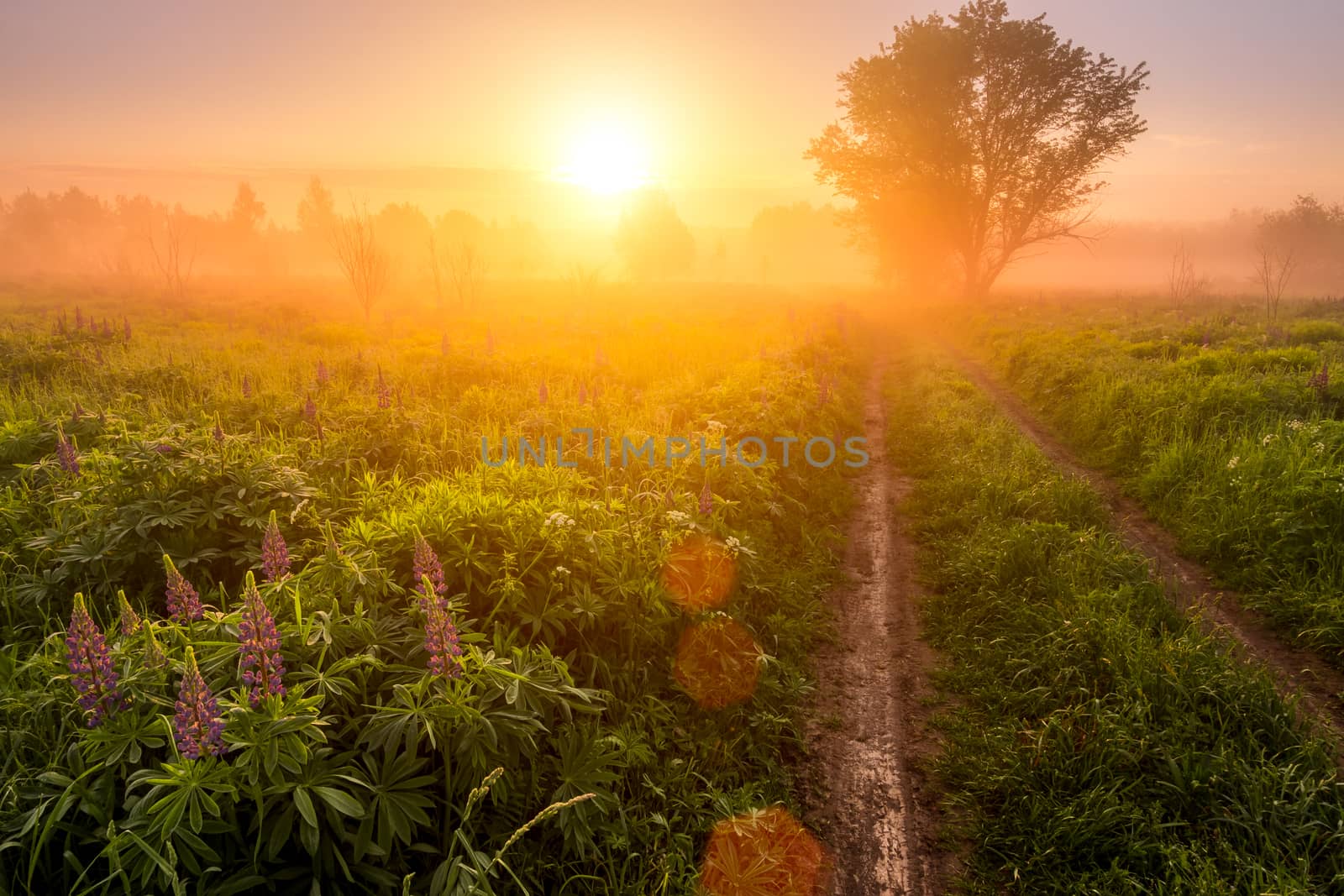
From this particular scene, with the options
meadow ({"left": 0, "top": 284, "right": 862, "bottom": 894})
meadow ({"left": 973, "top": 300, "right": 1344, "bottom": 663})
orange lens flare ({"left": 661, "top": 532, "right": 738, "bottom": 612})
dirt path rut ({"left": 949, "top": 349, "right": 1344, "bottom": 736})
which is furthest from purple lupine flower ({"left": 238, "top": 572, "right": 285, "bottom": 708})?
meadow ({"left": 973, "top": 300, "right": 1344, "bottom": 663})

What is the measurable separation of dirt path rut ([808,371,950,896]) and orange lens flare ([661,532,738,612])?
1289 millimetres

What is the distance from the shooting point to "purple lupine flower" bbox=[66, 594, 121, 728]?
2.31m

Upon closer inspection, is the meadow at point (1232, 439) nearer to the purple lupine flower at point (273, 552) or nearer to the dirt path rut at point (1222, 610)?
the dirt path rut at point (1222, 610)

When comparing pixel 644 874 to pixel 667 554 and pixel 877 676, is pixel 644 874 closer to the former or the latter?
pixel 667 554

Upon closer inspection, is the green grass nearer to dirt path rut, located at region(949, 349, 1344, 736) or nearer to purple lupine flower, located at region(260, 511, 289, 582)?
dirt path rut, located at region(949, 349, 1344, 736)

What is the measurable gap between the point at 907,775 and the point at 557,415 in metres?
6.85

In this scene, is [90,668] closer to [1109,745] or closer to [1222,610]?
[1109,745]

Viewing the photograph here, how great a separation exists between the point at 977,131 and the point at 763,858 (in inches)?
1507

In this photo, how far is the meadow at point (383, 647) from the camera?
2.44 metres

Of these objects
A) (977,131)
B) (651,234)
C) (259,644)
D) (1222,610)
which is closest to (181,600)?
(259,644)

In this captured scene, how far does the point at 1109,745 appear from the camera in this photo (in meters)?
4.11

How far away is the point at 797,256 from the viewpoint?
12156 cm

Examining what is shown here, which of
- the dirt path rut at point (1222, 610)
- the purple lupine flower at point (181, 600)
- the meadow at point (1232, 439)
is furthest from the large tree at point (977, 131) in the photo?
the purple lupine flower at point (181, 600)

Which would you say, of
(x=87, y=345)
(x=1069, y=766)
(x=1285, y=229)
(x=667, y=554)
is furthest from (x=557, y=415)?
(x=1285, y=229)
